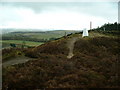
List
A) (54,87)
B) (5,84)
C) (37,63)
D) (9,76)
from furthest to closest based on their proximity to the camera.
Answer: (37,63) < (9,76) < (5,84) < (54,87)

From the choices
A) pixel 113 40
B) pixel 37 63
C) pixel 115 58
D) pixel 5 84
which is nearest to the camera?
pixel 5 84

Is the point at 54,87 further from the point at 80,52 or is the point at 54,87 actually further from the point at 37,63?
the point at 80,52

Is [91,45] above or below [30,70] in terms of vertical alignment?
above

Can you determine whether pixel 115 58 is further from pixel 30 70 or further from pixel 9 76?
pixel 9 76

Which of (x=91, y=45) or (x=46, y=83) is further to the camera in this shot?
(x=91, y=45)

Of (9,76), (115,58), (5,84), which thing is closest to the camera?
(5,84)

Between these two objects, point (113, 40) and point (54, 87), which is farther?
point (113, 40)

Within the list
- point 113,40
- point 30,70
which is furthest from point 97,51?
point 30,70

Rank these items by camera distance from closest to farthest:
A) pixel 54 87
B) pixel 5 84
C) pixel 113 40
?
pixel 54 87
pixel 5 84
pixel 113 40

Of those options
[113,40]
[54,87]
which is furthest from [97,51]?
[54,87]
